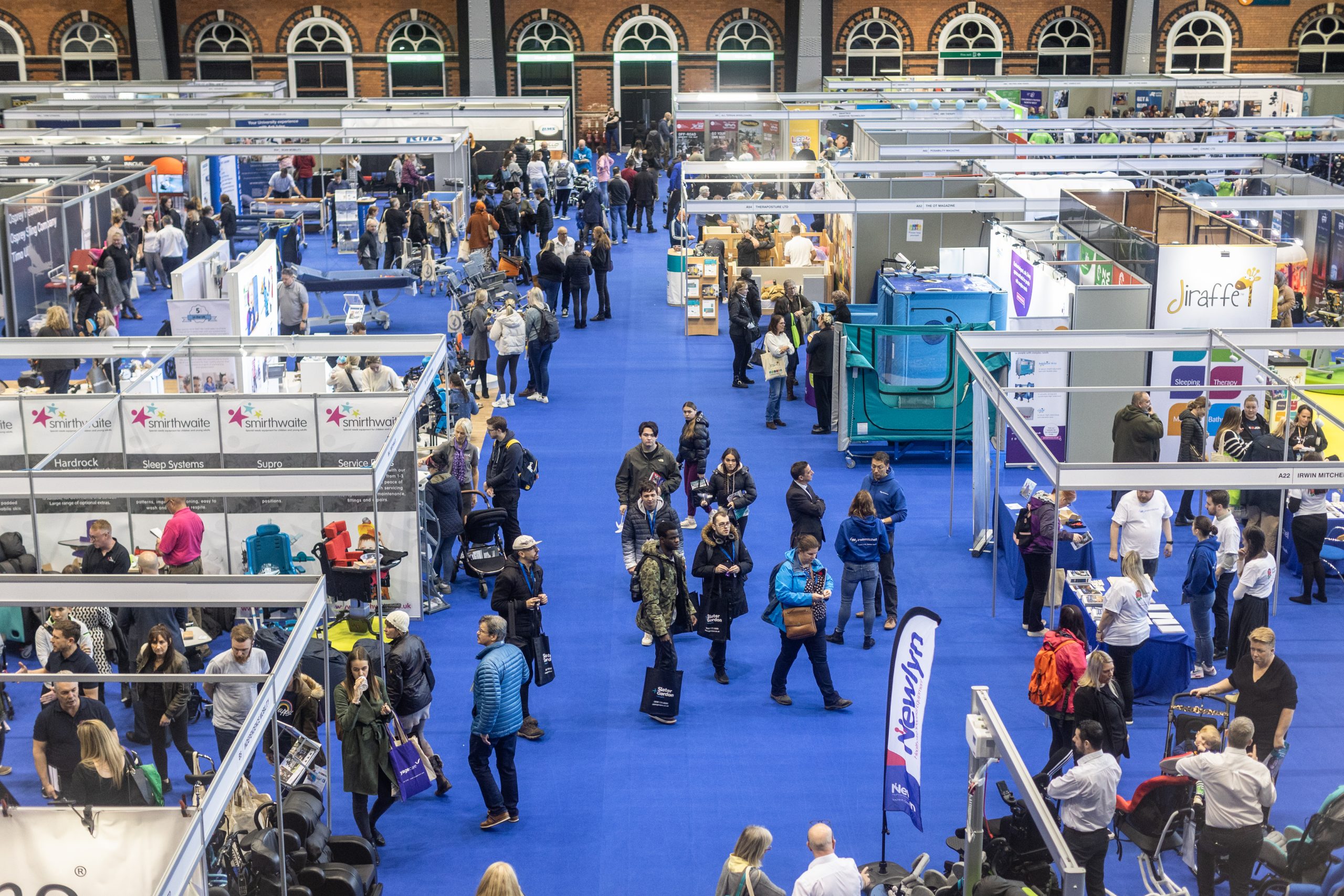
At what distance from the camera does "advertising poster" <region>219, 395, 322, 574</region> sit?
12.2m

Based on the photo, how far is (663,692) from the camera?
10148 millimetres

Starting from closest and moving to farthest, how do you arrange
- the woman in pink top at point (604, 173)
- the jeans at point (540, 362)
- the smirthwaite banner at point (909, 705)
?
the smirthwaite banner at point (909, 705), the jeans at point (540, 362), the woman in pink top at point (604, 173)

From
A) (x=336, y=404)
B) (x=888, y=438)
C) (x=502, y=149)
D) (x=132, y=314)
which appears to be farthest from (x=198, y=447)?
(x=502, y=149)

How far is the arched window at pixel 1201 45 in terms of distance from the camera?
→ 40969mm

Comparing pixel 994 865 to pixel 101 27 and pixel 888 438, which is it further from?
pixel 101 27

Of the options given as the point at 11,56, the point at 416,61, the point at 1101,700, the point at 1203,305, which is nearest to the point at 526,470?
the point at 1101,700

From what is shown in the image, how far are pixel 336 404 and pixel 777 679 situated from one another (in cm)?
460

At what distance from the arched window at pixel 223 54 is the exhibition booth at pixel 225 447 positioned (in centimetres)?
3076

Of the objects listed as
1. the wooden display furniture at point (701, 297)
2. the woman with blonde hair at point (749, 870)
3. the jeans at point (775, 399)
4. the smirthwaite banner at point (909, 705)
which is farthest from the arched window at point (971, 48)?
the woman with blonde hair at point (749, 870)

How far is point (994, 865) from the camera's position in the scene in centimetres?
775

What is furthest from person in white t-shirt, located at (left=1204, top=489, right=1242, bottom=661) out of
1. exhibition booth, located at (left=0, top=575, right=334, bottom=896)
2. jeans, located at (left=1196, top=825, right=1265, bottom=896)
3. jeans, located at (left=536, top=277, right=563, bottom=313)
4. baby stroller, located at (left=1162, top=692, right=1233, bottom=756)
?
jeans, located at (left=536, top=277, right=563, bottom=313)

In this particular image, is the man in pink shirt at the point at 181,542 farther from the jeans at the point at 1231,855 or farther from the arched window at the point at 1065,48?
the arched window at the point at 1065,48

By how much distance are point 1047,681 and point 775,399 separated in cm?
806

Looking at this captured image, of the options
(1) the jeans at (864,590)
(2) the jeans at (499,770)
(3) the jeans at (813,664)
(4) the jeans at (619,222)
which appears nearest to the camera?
(2) the jeans at (499,770)
